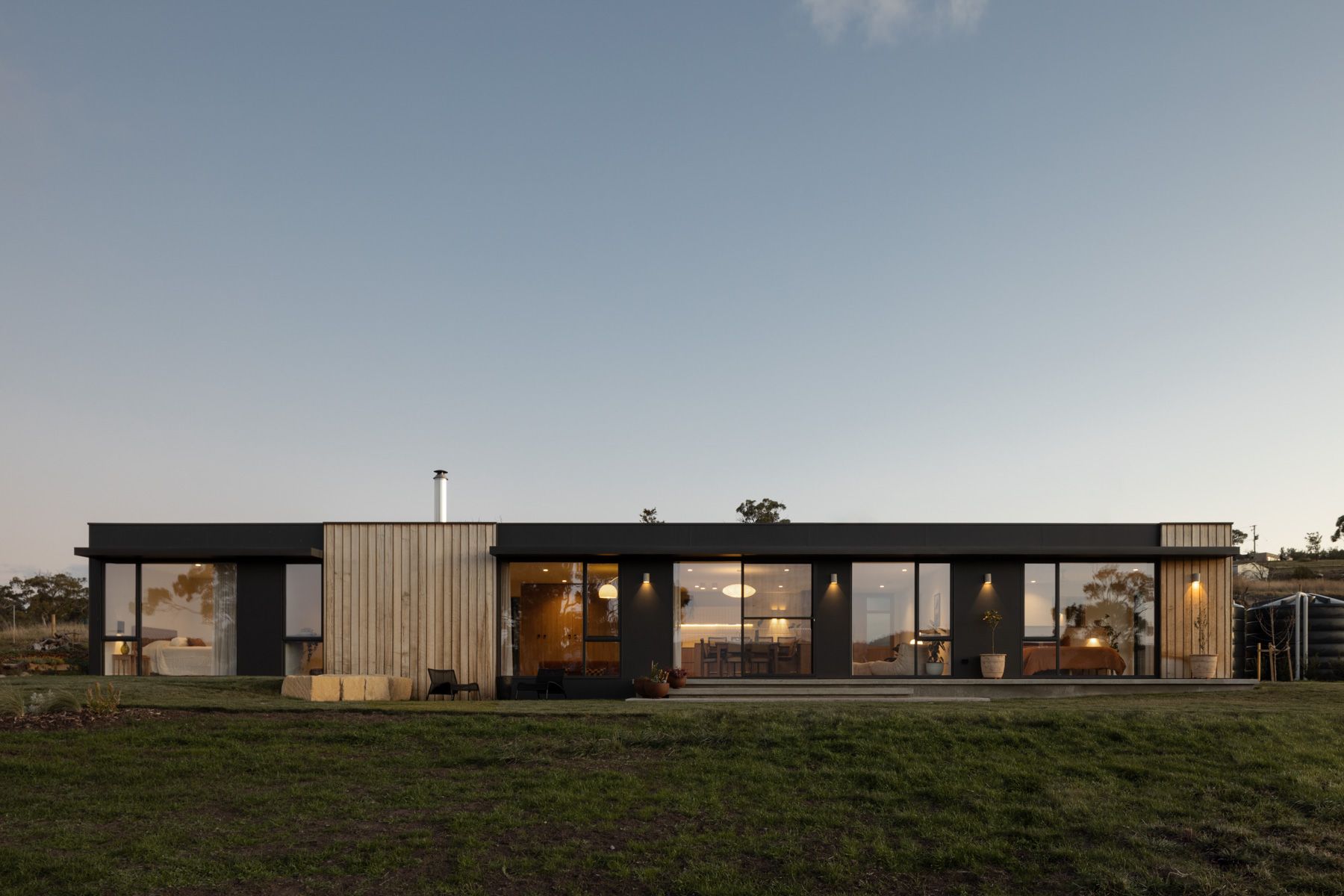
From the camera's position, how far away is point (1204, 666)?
546 inches

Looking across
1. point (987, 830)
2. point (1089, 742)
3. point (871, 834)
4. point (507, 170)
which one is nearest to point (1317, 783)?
point (1089, 742)

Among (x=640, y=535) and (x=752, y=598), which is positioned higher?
(x=640, y=535)

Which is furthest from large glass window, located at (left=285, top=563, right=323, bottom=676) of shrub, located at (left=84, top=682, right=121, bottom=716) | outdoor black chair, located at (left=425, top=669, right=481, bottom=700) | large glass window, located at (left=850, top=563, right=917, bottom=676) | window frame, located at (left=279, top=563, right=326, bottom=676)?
large glass window, located at (left=850, top=563, right=917, bottom=676)

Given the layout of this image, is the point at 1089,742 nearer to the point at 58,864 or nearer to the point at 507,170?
the point at 58,864

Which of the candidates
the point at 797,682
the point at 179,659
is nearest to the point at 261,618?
the point at 179,659

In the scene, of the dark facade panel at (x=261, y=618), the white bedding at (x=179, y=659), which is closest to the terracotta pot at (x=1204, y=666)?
the dark facade panel at (x=261, y=618)

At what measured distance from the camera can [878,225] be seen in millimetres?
16656

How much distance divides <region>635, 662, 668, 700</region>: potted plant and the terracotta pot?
28.4 ft

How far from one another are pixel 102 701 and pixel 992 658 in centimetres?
1239

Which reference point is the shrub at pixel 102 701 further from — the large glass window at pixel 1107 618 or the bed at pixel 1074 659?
the large glass window at pixel 1107 618

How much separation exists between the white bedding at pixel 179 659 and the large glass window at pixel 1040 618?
13685 millimetres

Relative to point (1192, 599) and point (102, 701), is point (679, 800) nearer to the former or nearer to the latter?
point (102, 701)

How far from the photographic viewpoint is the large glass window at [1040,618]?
47.0ft

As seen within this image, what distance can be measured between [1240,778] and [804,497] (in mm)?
17557
